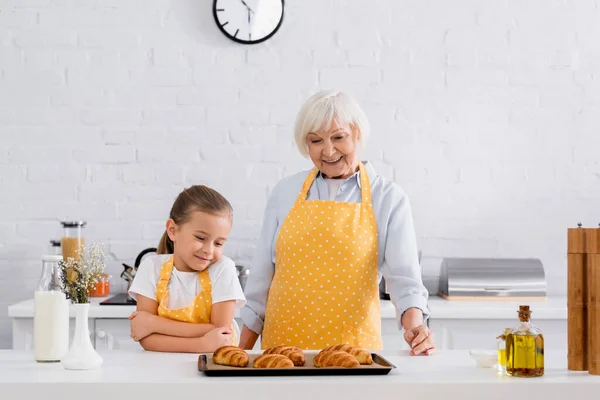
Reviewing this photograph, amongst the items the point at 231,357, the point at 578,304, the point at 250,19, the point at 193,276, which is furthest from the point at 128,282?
the point at 578,304

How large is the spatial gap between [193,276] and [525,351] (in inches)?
35.7

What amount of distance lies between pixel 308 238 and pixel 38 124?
175 centimetres

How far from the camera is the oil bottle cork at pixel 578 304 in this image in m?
1.68

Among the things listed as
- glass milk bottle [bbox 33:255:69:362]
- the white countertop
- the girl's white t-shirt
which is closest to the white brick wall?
the white countertop

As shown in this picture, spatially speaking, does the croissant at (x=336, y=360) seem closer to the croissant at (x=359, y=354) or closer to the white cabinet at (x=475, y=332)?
the croissant at (x=359, y=354)

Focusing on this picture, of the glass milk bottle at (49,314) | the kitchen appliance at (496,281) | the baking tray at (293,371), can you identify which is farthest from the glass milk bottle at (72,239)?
the baking tray at (293,371)

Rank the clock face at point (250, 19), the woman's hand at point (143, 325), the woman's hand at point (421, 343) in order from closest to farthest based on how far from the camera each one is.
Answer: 1. the woman's hand at point (421, 343)
2. the woman's hand at point (143, 325)
3. the clock face at point (250, 19)

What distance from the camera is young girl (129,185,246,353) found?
2068mm

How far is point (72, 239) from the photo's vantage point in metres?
3.38

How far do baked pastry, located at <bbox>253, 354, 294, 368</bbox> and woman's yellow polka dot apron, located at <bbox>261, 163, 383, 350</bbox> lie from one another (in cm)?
72

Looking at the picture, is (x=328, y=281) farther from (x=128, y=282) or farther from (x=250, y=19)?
(x=250, y=19)

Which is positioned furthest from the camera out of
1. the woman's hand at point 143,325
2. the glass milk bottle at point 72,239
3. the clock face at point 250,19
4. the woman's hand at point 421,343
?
the clock face at point 250,19

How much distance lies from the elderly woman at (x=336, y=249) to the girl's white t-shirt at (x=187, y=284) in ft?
0.83

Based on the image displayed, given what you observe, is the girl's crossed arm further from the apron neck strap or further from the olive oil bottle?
the olive oil bottle
